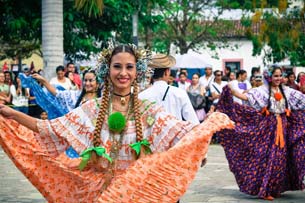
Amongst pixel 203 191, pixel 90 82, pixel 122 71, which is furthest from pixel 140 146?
pixel 203 191

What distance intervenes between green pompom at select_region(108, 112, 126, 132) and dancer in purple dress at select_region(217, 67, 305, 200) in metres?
4.70

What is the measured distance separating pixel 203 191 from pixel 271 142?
1.02 metres

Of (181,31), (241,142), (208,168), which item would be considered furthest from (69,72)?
(181,31)

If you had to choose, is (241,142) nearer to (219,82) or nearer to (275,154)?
(275,154)

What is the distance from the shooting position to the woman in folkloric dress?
5805 mm

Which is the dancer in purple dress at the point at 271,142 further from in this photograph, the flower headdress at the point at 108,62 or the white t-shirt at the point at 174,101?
the flower headdress at the point at 108,62

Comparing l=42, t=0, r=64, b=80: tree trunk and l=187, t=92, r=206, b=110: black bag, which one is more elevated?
l=42, t=0, r=64, b=80: tree trunk

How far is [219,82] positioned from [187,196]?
8618mm

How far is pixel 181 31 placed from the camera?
127 ft

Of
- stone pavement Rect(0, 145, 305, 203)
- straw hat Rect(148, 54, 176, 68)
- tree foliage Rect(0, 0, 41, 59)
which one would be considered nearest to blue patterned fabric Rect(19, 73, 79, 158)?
stone pavement Rect(0, 145, 305, 203)

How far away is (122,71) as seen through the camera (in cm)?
602

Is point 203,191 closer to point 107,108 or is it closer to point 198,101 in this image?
point 107,108

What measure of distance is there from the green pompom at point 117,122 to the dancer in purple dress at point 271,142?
4.70m

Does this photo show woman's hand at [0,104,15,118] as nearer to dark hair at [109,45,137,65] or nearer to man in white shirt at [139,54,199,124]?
dark hair at [109,45,137,65]
